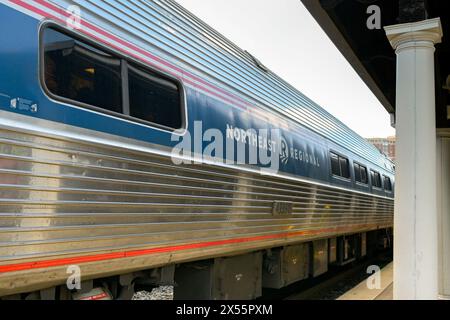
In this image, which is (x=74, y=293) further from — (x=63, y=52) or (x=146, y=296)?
(x=146, y=296)

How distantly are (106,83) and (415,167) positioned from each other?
2.49 m

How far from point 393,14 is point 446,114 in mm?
2723

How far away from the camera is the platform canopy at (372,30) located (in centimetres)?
460

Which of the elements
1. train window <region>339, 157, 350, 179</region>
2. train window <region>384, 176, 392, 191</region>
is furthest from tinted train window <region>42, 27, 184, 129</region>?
train window <region>384, 176, 392, 191</region>

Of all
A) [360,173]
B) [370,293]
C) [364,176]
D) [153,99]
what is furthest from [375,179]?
[153,99]

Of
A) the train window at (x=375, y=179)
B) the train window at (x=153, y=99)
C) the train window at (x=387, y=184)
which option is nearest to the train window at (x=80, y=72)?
the train window at (x=153, y=99)

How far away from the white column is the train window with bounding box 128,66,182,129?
186 centimetres

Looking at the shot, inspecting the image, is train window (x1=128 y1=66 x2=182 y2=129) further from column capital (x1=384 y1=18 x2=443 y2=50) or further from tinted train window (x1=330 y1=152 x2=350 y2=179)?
tinted train window (x1=330 y1=152 x2=350 y2=179)

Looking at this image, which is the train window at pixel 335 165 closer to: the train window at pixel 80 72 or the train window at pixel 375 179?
the train window at pixel 375 179

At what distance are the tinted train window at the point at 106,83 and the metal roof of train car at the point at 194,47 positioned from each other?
21 centimetres

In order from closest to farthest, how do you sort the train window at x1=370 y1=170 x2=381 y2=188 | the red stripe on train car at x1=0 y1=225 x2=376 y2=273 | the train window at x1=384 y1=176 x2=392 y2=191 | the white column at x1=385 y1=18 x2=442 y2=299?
the red stripe on train car at x1=0 y1=225 x2=376 y2=273 < the white column at x1=385 y1=18 x2=442 y2=299 < the train window at x1=370 y1=170 x2=381 y2=188 < the train window at x1=384 y1=176 x2=392 y2=191

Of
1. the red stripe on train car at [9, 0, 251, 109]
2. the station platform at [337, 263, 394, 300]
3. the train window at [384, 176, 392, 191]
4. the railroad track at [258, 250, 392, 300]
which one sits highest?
the red stripe on train car at [9, 0, 251, 109]

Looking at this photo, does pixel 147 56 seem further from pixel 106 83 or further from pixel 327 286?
pixel 327 286

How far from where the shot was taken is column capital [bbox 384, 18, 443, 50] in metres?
4.00
